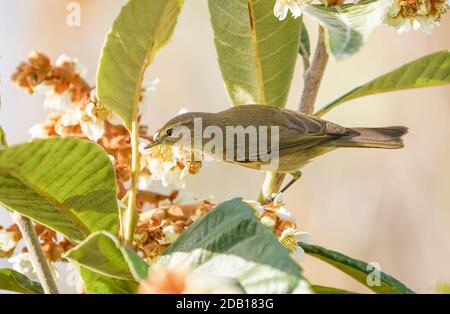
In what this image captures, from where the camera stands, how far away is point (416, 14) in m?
1.73

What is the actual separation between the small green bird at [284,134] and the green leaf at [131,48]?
2.84ft

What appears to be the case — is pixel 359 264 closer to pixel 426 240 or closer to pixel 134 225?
pixel 134 225

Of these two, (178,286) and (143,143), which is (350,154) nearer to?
(143,143)

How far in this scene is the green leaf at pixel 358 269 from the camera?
158 cm

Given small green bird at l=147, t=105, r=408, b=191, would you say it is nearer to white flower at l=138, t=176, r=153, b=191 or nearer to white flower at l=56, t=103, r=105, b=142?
white flower at l=138, t=176, r=153, b=191

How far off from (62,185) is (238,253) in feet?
1.50

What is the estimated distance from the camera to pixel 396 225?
4.25 metres

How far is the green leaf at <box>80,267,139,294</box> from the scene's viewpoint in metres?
1.41

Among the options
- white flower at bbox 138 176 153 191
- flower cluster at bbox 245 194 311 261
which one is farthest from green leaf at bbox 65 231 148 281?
white flower at bbox 138 176 153 191

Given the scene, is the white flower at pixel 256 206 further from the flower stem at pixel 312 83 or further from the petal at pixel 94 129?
the petal at pixel 94 129

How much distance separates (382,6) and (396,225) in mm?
2945

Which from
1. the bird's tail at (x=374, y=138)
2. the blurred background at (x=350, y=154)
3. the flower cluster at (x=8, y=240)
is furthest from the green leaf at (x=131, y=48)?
the blurred background at (x=350, y=154)

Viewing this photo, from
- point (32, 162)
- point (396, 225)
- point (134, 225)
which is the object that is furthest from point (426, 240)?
point (32, 162)
